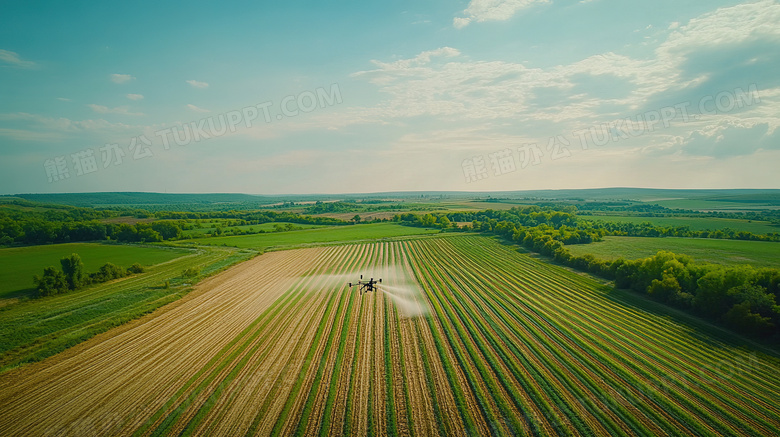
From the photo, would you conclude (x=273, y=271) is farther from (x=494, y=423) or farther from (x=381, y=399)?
(x=494, y=423)

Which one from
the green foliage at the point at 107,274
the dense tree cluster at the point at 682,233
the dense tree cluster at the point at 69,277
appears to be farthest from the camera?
the dense tree cluster at the point at 682,233

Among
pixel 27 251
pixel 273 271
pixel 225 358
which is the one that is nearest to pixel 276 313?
pixel 225 358

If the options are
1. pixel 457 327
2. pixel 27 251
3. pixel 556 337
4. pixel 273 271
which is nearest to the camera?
pixel 556 337

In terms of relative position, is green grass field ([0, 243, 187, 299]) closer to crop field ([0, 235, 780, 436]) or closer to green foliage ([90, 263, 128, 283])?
green foliage ([90, 263, 128, 283])

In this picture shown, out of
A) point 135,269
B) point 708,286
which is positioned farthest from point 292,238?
point 708,286

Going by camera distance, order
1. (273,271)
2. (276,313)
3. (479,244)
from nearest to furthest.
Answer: (276,313) < (273,271) < (479,244)

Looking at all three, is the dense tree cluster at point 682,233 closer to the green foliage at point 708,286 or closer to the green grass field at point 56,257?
the green foliage at point 708,286

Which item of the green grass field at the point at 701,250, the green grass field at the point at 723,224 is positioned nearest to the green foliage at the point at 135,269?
the green grass field at the point at 701,250
